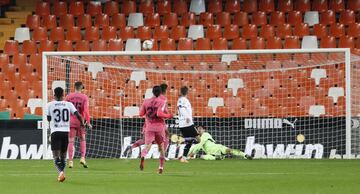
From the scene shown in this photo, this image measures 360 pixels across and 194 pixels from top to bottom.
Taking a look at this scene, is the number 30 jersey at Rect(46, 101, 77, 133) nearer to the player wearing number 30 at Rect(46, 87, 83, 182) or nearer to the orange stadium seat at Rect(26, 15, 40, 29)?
the player wearing number 30 at Rect(46, 87, 83, 182)

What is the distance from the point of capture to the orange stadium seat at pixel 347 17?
27883 mm

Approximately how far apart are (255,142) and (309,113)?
157 centimetres

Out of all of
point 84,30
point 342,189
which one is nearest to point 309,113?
point 84,30

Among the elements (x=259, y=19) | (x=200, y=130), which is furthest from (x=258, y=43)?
(x=200, y=130)

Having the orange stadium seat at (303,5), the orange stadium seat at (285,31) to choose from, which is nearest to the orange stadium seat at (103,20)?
the orange stadium seat at (285,31)

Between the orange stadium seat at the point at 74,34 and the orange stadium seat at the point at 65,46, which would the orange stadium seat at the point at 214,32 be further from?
the orange stadium seat at the point at 65,46

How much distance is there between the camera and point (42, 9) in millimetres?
29250

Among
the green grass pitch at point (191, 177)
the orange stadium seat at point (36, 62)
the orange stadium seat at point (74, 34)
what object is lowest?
the green grass pitch at point (191, 177)

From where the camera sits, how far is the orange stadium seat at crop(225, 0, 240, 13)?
2875 cm

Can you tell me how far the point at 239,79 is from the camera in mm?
25031

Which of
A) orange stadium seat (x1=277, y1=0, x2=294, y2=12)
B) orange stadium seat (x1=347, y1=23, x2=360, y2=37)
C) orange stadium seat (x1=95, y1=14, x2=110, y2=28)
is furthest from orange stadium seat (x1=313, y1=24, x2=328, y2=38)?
orange stadium seat (x1=95, y1=14, x2=110, y2=28)

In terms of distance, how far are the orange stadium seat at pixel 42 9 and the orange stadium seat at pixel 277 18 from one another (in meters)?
6.86

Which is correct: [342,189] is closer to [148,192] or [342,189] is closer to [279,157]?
[148,192]

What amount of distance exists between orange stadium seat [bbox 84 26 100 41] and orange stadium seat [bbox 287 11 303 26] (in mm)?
5674
